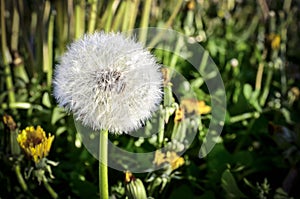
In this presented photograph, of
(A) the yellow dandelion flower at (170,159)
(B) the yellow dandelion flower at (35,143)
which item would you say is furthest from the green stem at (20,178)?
(A) the yellow dandelion flower at (170,159)

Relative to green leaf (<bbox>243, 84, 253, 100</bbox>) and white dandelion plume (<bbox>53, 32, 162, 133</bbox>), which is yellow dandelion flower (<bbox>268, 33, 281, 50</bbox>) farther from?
white dandelion plume (<bbox>53, 32, 162, 133</bbox>)

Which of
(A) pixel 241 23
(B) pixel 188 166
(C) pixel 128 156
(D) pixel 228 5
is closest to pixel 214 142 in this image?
(B) pixel 188 166

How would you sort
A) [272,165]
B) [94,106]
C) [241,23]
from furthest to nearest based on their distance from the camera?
[241,23], [272,165], [94,106]

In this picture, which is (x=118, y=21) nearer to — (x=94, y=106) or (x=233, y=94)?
(x=233, y=94)

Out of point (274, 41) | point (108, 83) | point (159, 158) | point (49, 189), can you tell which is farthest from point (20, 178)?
point (274, 41)

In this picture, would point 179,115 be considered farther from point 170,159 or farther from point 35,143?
point 35,143

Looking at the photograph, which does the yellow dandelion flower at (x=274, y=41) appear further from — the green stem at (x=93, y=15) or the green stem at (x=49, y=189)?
the green stem at (x=49, y=189)
